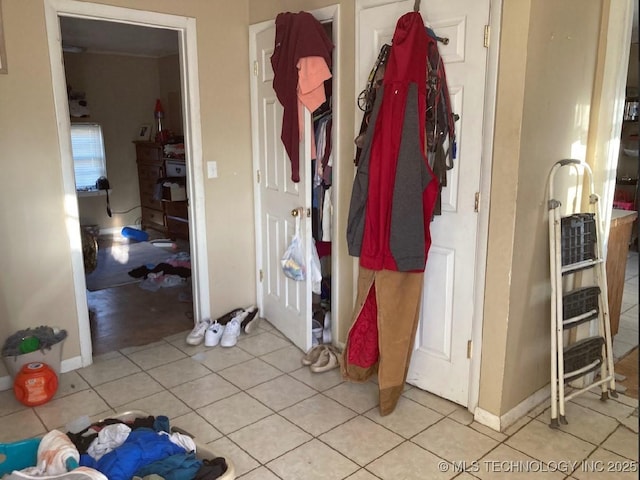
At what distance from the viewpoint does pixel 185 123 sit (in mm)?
3531

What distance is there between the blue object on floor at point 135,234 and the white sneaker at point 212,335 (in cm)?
371

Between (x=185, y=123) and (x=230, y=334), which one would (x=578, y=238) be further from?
(x=185, y=123)

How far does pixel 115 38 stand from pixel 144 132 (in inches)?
66.0

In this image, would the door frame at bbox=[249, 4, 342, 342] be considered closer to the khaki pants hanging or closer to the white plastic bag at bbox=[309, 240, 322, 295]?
the white plastic bag at bbox=[309, 240, 322, 295]

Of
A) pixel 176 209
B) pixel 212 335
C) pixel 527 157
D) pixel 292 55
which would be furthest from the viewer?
pixel 176 209

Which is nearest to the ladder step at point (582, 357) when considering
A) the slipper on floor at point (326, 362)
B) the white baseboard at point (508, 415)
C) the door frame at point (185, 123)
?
the white baseboard at point (508, 415)

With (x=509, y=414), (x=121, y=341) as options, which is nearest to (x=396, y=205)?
(x=509, y=414)

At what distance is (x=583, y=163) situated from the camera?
2.54m

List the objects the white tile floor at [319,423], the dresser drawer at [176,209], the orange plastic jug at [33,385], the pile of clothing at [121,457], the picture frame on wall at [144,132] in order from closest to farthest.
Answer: the pile of clothing at [121,457]
the white tile floor at [319,423]
the orange plastic jug at [33,385]
the dresser drawer at [176,209]
the picture frame on wall at [144,132]

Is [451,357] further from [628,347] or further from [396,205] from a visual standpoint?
[628,347]

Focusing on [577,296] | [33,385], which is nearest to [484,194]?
[577,296]

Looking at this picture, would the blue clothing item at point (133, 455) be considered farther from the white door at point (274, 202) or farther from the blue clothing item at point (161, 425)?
the white door at point (274, 202)

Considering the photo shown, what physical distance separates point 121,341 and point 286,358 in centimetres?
119

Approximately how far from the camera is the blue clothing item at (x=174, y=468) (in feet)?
6.04
